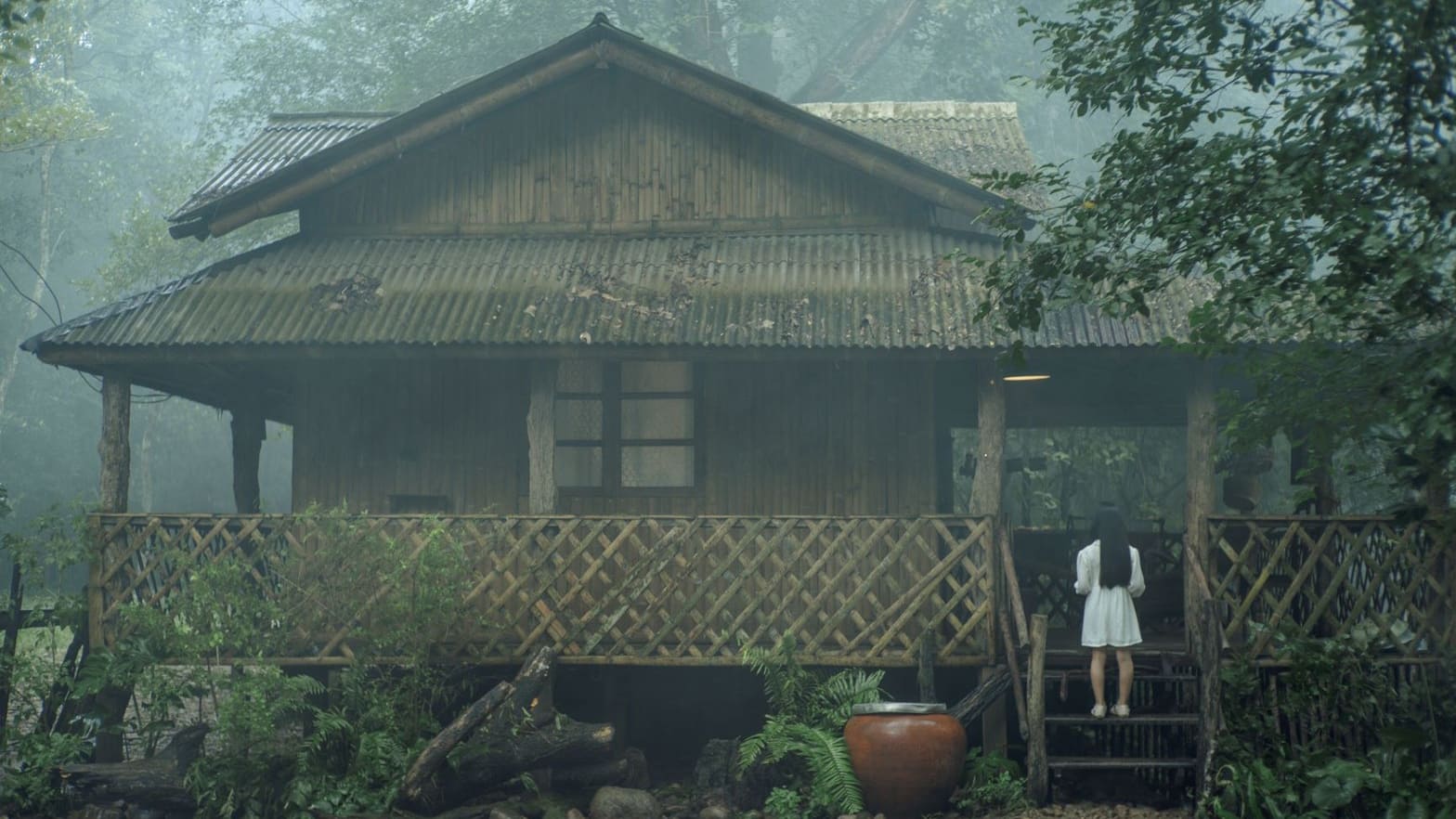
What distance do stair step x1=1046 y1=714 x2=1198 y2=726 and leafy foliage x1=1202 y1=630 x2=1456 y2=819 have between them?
0.32 m

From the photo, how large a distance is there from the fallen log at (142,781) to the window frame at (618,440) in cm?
446

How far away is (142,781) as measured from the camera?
11.7 metres

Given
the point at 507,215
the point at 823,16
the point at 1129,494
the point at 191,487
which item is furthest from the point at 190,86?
the point at 507,215

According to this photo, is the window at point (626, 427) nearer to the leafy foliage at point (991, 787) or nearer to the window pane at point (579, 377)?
the window pane at point (579, 377)

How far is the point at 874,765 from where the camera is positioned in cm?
1136

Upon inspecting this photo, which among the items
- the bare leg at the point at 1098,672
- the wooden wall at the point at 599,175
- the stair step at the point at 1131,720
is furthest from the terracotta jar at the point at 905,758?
the wooden wall at the point at 599,175

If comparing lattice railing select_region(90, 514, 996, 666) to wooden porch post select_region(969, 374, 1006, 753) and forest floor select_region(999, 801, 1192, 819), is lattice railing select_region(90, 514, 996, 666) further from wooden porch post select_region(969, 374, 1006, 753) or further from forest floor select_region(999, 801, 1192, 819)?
forest floor select_region(999, 801, 1192, 819)

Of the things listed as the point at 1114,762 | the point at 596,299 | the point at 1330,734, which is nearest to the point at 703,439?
the point at 596,299

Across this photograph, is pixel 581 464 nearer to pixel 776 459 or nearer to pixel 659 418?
pixel 659 418

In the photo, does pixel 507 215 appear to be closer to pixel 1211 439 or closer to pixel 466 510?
pixel 466 510

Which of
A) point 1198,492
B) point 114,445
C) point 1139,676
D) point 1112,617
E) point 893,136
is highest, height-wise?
point 893,136

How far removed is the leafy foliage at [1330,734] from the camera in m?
9.82

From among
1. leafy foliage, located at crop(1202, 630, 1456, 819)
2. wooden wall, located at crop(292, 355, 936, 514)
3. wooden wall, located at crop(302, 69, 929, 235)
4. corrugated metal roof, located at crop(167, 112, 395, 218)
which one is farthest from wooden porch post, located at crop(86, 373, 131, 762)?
leafy foliage, located at crop(1202, 630, 1456, 819)

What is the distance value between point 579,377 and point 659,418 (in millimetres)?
883
